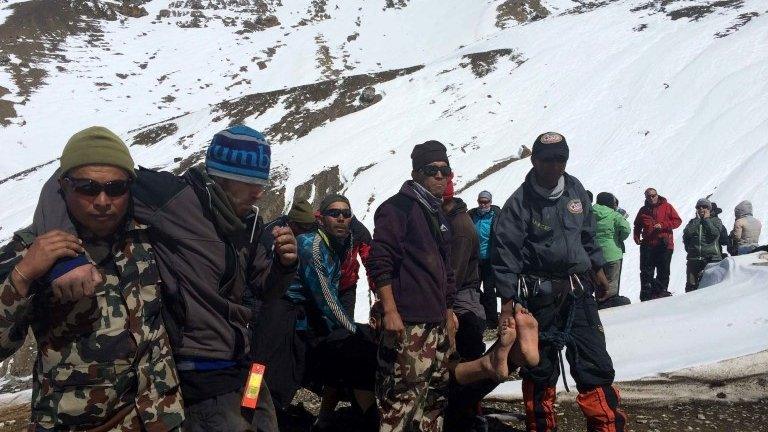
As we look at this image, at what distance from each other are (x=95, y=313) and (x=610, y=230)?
6.75 m

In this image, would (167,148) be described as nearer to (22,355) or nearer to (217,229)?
(22,355)

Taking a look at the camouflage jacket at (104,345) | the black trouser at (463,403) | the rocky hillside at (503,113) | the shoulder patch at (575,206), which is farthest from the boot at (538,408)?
the rocky hillside at (503,113)

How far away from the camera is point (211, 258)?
6.99ft

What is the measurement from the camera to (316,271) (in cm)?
372

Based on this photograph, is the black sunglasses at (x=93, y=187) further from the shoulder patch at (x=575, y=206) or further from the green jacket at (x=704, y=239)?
the green jacket at (x=704, y=239)

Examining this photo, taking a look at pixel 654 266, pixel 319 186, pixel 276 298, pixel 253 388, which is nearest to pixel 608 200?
pixel 654 266

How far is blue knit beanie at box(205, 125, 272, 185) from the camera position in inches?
85.1

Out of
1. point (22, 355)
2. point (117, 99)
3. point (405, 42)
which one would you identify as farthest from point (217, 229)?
point (405, 42)

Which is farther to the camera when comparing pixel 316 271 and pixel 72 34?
pixel 72 34

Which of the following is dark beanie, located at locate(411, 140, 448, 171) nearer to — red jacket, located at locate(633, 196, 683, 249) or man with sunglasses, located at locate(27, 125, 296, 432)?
man with sunglasses, located at locate(27, 125, 296, 432)

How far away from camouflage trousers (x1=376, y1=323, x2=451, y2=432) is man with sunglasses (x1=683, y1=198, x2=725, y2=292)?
6415mm

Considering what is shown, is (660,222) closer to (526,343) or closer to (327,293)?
(526,343)

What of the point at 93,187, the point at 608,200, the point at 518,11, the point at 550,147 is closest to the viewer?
the point at 93,187

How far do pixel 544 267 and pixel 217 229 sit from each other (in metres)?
2.16
